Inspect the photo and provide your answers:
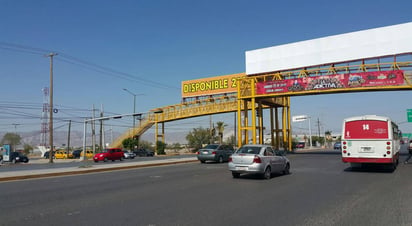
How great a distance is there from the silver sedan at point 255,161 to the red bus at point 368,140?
494 cm

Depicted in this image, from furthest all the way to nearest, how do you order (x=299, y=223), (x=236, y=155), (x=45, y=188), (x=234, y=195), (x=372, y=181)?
Result: (x=236, y=155) → (x=372, y=181) → (x=45, y=188) → (x=234, y=195) → (x=299, y=223)

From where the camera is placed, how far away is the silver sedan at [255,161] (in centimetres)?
1581

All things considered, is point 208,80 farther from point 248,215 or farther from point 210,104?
point 248,215

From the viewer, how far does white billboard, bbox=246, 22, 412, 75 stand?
35.5 meters

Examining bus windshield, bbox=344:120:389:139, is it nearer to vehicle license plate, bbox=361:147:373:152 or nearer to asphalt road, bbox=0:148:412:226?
vehicle license plate, bbox=361:147:373:152

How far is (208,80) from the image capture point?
6094cm

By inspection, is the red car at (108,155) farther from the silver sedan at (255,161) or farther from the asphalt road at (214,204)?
the asphalt road at (214,204)

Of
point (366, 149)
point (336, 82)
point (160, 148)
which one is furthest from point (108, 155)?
point (366, 149)

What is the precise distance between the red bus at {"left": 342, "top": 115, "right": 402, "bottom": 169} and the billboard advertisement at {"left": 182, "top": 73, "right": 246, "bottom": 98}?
119 ft

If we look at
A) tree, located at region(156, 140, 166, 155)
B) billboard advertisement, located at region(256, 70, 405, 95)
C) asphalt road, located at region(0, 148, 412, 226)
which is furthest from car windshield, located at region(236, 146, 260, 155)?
tree, located at region(156, 140, 166, 155)

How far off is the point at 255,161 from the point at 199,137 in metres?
67.0

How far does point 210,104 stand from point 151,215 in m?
47.5

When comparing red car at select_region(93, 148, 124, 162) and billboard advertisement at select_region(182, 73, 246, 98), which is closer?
red car at select_region(93, 148, 124, 162)

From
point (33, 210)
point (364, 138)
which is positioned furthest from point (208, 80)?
point (33, 210)
